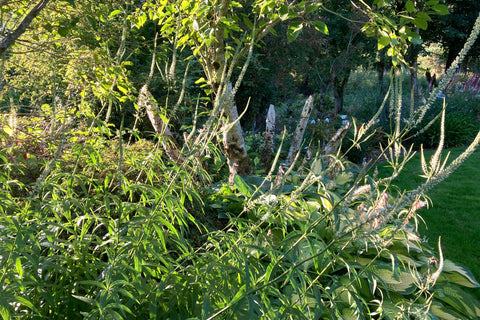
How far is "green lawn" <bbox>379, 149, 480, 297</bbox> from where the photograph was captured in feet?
15.0

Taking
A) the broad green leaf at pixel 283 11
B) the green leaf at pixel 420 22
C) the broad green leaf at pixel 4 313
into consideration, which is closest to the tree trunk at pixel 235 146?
the broad green leaf at pixel 283 11

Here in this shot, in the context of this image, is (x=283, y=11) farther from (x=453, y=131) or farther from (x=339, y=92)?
(x=339, y=92)

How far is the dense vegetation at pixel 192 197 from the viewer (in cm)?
140

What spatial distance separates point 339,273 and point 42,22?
123 inches

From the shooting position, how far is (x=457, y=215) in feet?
18.7

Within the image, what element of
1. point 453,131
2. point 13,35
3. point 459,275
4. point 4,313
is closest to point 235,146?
point 459,275

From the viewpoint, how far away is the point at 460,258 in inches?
174

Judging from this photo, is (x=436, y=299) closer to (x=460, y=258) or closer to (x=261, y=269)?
(x=460, y=258)

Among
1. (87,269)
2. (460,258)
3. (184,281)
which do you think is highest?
(87,269)

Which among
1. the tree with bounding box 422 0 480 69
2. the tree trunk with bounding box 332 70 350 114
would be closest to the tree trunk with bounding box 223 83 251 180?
the tree trunk with bounding box 332 70 350 114

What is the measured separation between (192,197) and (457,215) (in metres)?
4.28

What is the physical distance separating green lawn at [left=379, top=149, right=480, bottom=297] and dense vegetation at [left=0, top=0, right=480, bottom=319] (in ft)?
1.17

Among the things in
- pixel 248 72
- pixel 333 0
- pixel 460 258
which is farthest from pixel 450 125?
pixel 460 258

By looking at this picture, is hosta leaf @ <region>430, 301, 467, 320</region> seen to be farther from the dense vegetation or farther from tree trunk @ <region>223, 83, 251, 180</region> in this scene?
tree trunk @ <region>223, 83, 251, 180</region>
